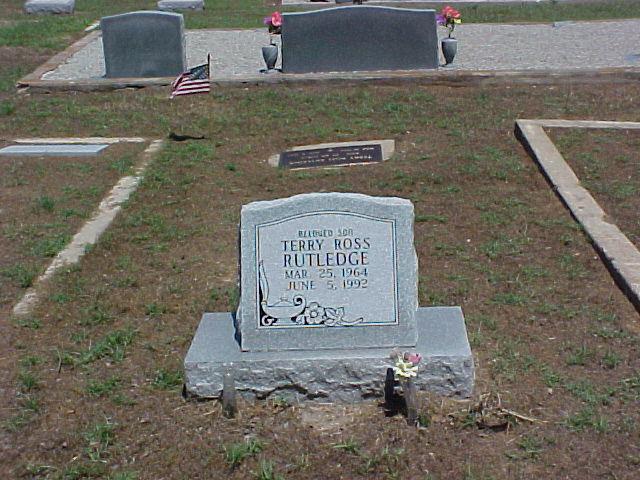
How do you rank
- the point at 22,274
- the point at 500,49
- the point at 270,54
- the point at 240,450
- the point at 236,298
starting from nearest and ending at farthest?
the point at 240,450 < the point at 236,298 < the point at 22,274 < the point at 270,54 < the point at 500,49

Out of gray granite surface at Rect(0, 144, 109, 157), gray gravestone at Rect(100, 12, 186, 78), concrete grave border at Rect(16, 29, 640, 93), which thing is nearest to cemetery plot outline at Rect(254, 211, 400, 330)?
gray granite surface at Rect(0, 144, 109, 157)

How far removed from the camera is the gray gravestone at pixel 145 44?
1194 cm

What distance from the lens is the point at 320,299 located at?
4453 millimetres

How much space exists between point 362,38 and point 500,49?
10.2 feet

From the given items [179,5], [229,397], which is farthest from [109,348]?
[179,5]

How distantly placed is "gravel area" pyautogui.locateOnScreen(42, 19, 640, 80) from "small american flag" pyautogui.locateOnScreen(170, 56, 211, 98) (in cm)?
130

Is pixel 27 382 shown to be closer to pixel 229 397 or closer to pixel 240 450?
pixel 229 397

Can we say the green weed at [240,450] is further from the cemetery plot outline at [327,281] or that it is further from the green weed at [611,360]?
the green weed at [611,360]

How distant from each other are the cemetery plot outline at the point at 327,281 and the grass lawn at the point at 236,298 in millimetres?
398

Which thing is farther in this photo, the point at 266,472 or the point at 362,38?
the point at 362,38

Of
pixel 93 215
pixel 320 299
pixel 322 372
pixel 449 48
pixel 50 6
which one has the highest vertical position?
pixel 320 299

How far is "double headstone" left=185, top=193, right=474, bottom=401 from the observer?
4.41 meters

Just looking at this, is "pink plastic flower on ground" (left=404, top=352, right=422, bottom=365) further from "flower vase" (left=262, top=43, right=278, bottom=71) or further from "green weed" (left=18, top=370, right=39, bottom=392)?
"flower vase" (left=262, top=43, right=278, bottom=71)

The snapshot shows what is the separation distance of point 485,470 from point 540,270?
2.32 metres
